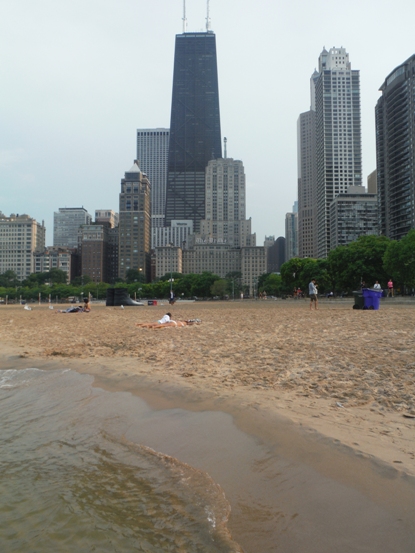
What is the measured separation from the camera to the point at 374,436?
3.77 metres

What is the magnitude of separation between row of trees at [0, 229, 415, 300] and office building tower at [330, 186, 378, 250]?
40.2 m

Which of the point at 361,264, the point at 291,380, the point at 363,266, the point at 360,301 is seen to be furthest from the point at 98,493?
the point at 361,264

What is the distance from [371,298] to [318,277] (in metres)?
63.7

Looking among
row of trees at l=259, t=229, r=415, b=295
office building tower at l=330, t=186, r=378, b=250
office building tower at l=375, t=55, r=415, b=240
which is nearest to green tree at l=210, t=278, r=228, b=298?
row of trees at l=259, t=229, r=415, b=295

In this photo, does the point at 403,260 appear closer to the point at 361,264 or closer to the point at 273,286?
the point at 361,264

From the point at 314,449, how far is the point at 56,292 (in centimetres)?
15666

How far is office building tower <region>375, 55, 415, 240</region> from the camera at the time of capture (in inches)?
4958

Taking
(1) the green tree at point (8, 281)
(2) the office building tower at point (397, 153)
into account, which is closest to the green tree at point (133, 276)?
(1) the green tree at point (8, 281)

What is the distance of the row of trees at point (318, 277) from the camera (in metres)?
58.2

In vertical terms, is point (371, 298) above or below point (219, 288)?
below

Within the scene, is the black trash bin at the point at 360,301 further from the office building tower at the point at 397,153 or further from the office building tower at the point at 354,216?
the office building tower at the point at 354,216

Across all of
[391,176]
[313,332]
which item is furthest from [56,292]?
[313,332]

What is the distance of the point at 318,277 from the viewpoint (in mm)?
87250

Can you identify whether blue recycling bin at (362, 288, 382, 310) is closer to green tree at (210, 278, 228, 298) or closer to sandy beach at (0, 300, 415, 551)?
sandy beach at (0, 300, 415, 551)
